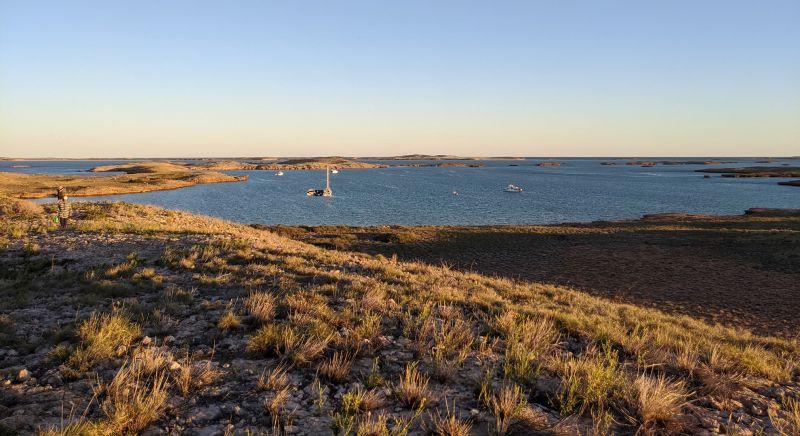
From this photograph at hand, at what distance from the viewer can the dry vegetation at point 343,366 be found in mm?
4219

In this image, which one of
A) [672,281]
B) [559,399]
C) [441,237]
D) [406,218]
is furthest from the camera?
[406,218]

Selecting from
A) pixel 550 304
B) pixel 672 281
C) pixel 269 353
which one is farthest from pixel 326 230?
pixel 269 353

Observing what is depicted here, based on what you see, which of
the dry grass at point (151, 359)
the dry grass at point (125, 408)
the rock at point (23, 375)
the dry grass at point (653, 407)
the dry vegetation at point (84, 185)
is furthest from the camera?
the dry vegetation at point (84, 185)

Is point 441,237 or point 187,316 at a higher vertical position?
point 187,316

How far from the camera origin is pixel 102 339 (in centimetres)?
543

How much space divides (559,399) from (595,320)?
514cm

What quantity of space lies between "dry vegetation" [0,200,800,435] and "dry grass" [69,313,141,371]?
0.03 meters

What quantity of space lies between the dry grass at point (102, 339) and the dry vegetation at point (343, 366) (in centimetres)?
3

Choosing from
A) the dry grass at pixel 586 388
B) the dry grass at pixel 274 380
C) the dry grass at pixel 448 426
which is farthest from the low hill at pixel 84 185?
the dry grass at pixel 586 388

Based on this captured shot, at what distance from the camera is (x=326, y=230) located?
37.5 m

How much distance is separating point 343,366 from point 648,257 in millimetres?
27410

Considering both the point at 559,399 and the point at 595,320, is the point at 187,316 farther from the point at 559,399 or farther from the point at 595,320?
the point at 595,320

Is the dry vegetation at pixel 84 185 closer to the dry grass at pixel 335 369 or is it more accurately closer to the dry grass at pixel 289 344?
the dry grass at pixel 289 344

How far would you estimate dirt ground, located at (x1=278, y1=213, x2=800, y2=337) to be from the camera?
1720cm
